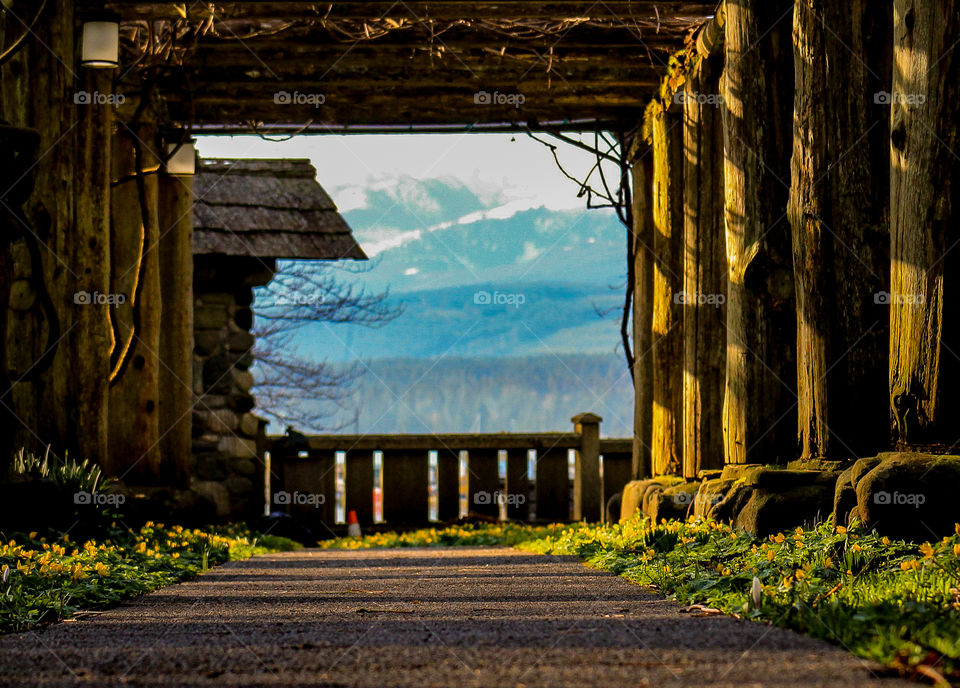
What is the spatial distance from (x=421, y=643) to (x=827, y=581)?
5.27 ft

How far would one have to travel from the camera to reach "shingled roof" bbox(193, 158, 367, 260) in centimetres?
1344

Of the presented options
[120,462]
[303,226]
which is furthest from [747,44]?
[303,226]

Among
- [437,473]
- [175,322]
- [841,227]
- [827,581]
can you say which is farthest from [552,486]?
[827,581]

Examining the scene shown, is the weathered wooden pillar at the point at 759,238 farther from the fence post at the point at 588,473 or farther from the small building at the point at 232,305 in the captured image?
the small building at the point at 232,305

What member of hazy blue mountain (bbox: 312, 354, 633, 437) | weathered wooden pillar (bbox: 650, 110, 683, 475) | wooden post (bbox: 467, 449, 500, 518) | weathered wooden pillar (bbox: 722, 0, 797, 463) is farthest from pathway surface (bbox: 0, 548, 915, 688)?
hazy blue mountain (bbox: 312, 354, 633, 437)

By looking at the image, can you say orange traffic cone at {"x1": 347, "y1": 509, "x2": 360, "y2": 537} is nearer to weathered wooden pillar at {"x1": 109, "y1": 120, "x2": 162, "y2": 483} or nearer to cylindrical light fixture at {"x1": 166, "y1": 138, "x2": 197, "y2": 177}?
weathered wooden pillar at {"x1": 109, "y1": 120, "x2": 162, "y2": 483}

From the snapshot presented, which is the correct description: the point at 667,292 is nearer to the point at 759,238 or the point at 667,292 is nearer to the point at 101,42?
the point at 759,238

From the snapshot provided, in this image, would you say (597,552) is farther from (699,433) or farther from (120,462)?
(120,462)

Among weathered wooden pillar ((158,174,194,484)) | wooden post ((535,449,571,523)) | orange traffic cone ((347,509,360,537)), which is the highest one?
weathered wooden pillar ((158,174,194,484))

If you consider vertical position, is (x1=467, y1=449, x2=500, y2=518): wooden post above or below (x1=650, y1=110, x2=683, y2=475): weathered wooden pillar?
below

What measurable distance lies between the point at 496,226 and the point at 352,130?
339 feet

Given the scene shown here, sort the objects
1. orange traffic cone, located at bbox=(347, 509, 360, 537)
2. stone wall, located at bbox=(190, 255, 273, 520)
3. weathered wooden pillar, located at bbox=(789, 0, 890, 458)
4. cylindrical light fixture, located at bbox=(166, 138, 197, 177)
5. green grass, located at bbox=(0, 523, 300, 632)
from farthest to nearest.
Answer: stone wall, located at bbox=(190, 255, 273, 520) < orange traffic cone, located at bbox=(347, 509, 360, 537) < cylindrical light fixture, located at bbox=(166, 138, 197, 177) < weathered wooden pillar, located at bbox=(789, 0, 890, 458) < green grass, located at bbox=(0, 523, 300, 632)

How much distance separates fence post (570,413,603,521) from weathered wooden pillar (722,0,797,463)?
5962 mm

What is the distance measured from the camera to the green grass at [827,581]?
3.07 meters
